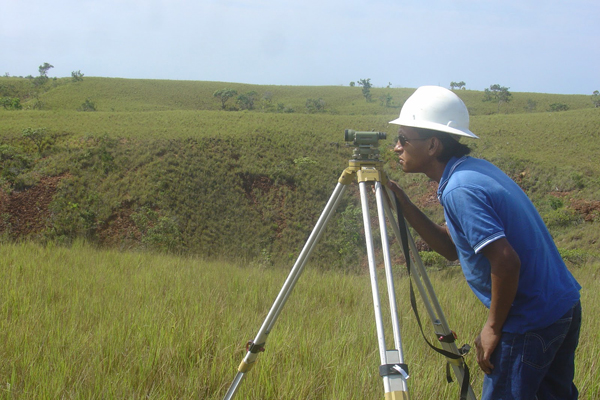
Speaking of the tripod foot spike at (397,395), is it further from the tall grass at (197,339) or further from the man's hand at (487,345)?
the tall grass at (197,339)

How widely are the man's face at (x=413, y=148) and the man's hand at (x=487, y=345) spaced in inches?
25.3

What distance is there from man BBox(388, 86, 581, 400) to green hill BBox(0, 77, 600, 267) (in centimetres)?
1128

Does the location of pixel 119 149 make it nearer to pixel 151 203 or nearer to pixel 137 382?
pixel 151 203

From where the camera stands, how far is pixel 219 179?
828 inches

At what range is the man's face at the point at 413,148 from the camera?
5.41 ft

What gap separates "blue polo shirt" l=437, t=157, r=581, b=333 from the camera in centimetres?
136

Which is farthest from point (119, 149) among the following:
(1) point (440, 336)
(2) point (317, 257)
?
(1) point (440, 336)

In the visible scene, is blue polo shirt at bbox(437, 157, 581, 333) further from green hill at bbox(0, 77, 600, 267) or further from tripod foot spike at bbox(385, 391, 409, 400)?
green hill at bbox(0, 77, 600, 267)

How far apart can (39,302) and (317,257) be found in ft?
45.4

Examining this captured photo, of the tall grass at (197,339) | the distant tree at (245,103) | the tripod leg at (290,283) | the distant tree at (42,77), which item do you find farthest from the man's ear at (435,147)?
the distant tree at (42,77)

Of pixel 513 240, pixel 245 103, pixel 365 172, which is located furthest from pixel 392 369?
pixel 245 103

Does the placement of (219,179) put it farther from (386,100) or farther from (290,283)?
(386,100)

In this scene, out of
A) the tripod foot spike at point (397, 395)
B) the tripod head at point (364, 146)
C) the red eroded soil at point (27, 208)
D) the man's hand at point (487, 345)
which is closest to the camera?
the tripod foot spike at point (397, 395)

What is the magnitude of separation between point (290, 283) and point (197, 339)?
104cm
